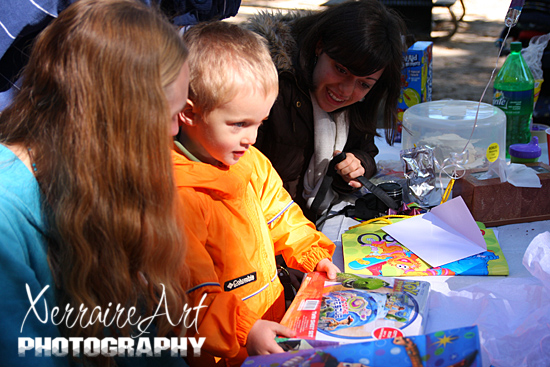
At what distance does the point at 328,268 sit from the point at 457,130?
90 cm

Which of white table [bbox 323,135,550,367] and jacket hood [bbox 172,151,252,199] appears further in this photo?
jacket hood [bbox 172,151,252,199]

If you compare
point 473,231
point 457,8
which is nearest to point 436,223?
point 473,231

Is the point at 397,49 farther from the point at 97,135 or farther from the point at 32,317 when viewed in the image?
the point at 32,317

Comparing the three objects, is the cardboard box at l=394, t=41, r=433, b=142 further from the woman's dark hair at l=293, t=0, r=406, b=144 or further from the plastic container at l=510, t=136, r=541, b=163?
the plastic container at l=510, t=136, r=541, b=163

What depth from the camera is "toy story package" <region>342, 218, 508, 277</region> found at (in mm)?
1125

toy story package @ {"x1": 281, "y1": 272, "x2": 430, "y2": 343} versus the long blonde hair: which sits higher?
the long blonde hair

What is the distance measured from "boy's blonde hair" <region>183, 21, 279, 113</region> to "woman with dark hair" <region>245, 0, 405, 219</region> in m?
0.54

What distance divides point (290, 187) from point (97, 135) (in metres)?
1.09

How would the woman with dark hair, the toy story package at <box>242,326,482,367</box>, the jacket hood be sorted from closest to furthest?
the toy story package at <box>242,326,482,367</box> → the jacket hood → the woman with dark hair

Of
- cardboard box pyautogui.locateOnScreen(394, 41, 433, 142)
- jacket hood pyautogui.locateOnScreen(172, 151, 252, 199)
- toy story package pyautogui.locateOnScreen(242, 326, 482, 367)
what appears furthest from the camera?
cardboard box pyautogui.locateOnScreen(394, 41, 433, 142)

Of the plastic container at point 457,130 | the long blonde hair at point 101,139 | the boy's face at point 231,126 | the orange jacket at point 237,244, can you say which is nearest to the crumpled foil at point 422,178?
the plastic container at point 457,130

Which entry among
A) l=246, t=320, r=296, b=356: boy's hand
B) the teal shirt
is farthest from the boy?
the teal shirt

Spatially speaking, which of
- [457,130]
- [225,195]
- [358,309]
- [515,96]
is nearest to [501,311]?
[358,309]

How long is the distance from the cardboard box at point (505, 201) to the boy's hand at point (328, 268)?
Answer: 0.49 meters
